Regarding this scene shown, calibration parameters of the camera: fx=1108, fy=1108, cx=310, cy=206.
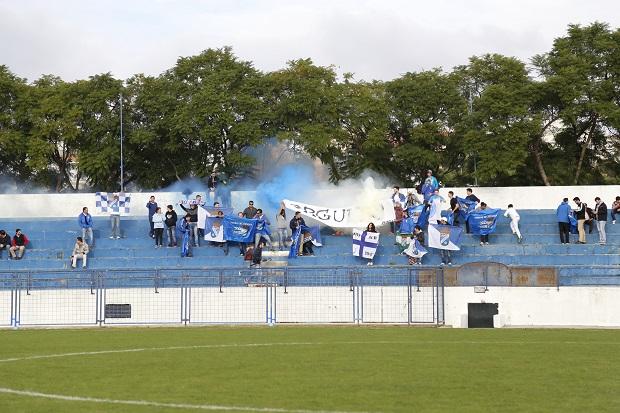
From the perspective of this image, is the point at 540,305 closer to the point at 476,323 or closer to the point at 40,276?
the point at 476,323

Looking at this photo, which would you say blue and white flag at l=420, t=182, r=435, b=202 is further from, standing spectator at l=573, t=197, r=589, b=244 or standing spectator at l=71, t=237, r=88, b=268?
standing spectator at l=71, t=237, r=88, b=268

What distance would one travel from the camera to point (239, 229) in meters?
38.4

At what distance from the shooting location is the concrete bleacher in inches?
1425

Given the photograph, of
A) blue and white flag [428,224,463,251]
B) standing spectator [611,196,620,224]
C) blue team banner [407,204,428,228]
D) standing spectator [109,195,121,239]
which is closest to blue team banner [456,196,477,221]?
blue team banner [407,204,428,228]

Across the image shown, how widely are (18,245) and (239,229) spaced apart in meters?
7.78

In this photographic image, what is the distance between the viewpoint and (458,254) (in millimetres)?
36938

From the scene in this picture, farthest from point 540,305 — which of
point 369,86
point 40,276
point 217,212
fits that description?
point 369,86

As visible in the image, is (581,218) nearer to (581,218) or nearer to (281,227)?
(581,218)

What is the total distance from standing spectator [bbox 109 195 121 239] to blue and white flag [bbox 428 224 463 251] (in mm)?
11890

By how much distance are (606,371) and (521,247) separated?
21987 millimetres

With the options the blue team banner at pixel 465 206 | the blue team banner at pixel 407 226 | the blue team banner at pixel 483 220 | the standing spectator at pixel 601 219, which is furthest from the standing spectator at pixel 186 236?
the standing spectator at pixel 601 219

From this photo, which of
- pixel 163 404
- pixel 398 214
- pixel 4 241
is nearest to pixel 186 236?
pixel 4 241

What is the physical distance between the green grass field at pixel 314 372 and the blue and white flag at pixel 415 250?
12285 millimetres

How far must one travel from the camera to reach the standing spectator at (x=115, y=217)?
4100cm
